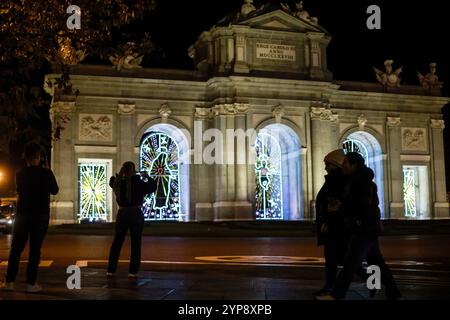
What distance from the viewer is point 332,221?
925cm

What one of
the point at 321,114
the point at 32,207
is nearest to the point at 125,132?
the point at 321,114

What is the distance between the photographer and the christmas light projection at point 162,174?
1553 inches

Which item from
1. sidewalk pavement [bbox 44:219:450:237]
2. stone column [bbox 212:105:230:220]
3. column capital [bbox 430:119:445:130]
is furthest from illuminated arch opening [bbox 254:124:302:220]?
column capital [bbox 430:119:445:130]

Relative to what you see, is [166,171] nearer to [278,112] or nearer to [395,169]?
[278,112]

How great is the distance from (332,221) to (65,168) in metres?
29.5

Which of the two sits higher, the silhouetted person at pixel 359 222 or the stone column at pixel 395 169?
the stone column at pixel 395 169

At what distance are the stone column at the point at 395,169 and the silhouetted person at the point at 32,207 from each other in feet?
117

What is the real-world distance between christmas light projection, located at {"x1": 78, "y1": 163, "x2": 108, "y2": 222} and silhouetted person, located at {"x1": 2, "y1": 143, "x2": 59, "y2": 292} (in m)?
27.7

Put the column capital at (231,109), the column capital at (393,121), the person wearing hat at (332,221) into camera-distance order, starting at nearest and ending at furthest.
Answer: the person wearing hat at (332,221) → the column capital at (231,109) → the column capital at (393,121)

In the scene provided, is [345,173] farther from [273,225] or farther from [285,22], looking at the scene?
[285,22]

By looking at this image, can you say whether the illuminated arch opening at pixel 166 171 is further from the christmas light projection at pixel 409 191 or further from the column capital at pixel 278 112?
the christmas light projection at pixel 409 191

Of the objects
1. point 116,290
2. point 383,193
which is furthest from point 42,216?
point 383,193

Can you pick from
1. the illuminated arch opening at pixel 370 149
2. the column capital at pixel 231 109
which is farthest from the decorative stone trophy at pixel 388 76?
the column capital at pixel 231 109

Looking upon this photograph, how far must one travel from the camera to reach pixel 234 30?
125 ft
